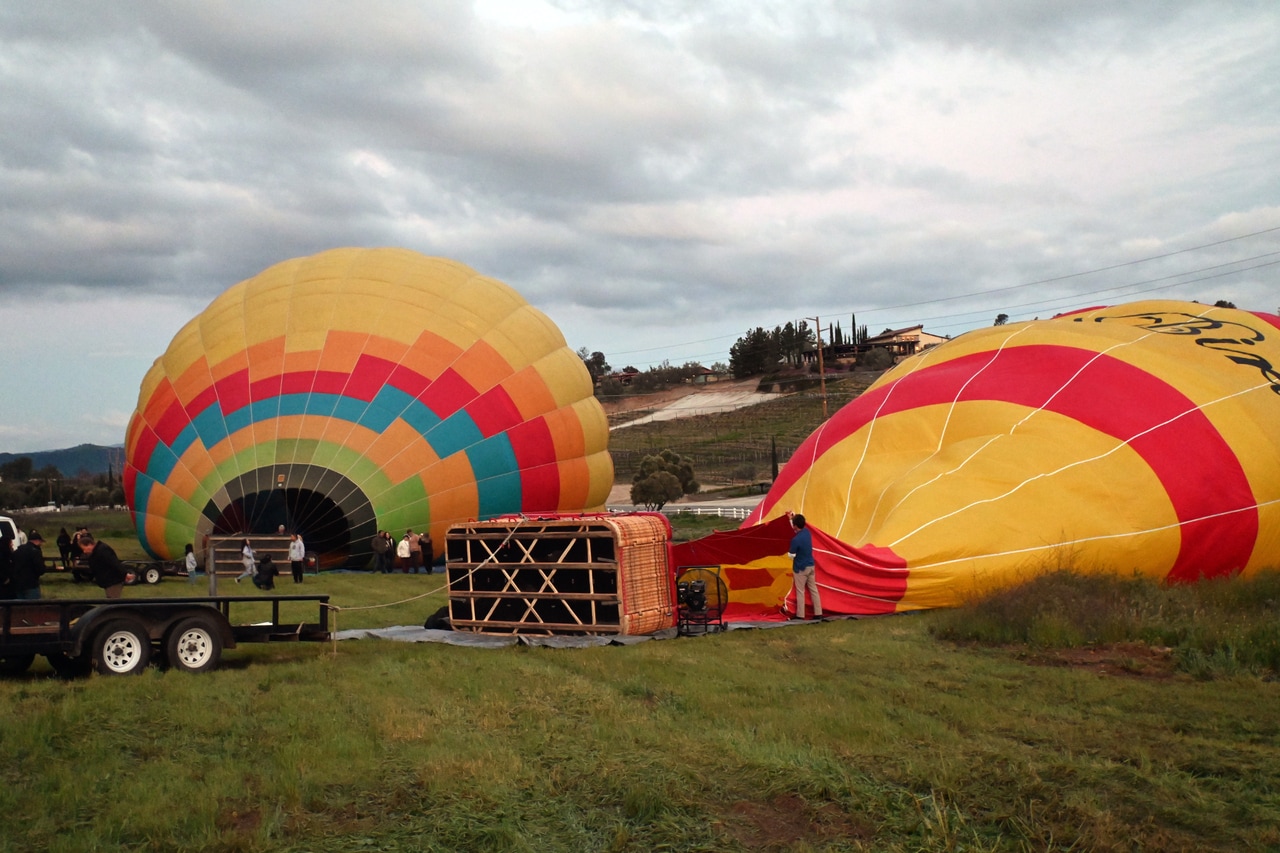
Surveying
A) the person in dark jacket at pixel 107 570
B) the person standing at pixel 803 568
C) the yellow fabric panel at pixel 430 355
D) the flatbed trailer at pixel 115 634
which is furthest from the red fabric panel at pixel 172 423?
the person standing at pixel 803 568

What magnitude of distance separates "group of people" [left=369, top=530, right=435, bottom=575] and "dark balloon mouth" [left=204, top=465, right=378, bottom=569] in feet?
0.81

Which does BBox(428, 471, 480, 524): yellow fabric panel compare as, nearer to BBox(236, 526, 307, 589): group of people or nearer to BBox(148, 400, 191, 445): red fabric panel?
BBox(236, 526, 307, 589): group of people

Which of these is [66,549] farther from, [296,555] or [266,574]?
[266,574]

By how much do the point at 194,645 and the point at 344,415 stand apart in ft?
34.0

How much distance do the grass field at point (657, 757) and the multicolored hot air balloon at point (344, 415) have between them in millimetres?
10459

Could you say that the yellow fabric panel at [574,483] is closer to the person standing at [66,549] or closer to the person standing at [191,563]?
the person standing at [191,563]

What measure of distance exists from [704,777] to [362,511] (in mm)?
14939

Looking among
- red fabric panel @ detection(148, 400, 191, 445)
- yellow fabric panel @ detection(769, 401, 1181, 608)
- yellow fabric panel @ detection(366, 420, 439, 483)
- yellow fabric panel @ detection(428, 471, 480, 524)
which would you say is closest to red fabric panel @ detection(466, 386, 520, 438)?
yellow fabric panel @ detection(428, 471, 480, 524)

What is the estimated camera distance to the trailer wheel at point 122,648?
8.79 m

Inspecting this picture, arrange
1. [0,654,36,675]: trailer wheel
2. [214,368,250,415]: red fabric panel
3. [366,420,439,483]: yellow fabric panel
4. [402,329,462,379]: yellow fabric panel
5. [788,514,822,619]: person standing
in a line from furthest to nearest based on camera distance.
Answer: [402,329,462,379]: yellow fabric panel < [214,368,250,415]: red fabric panel < [366,420,439,483]: yellow fabric panel < [788,514,822,619]: person standing < [0,654,36,675]: trailer wheel

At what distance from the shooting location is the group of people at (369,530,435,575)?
19.8m

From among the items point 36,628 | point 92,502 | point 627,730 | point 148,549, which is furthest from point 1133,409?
point 92,502

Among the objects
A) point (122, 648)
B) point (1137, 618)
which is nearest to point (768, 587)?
point (1137, 618)

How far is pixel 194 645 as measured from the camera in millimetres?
9312
